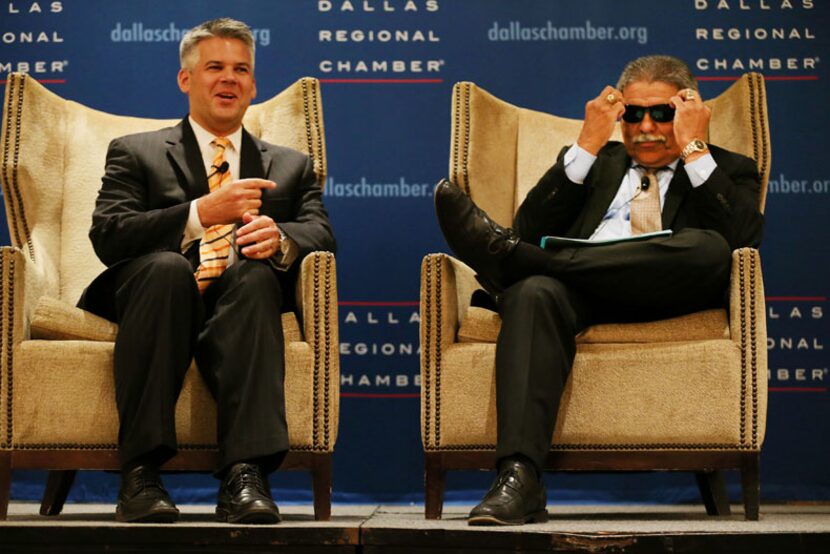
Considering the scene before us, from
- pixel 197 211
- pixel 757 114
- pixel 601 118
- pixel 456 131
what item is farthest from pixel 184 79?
pixel 757 114

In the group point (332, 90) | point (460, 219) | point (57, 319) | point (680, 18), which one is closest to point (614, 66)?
point (680, 18)

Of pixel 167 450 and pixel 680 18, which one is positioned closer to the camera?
pixel 167 450

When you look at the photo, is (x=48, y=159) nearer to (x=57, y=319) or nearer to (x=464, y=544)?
(x=57, y=319)

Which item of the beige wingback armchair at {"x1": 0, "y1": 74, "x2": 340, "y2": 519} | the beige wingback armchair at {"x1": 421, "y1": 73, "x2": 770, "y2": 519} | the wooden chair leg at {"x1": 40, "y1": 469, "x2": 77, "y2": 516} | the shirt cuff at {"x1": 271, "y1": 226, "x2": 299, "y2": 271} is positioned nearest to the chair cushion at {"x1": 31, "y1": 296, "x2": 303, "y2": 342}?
the beige wingback armchair at {"x1": 0, "y1": 74, "x2": 340, "y2": 519}

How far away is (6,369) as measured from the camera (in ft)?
9.01

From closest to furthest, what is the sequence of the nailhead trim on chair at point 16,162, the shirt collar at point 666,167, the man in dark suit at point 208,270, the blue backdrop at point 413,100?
the man in dark suit at point 208,270 < the shirt collar at point 666,167 < the nailhead trim on chair at point 16,162 < the blue backdrop at point 413,100

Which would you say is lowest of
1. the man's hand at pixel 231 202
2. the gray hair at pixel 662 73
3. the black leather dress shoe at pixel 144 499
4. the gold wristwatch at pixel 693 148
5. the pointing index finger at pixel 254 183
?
the black leather dress shoe at pixel 144 499

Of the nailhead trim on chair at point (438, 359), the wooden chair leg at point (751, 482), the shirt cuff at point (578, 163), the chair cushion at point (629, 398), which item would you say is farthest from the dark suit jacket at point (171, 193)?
the wooden chair leg at point (751, 482)

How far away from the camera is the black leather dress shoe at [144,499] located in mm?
2451

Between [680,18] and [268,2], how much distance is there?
149cm

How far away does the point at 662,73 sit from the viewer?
3.11 metres

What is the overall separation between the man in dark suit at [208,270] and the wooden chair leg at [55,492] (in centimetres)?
64

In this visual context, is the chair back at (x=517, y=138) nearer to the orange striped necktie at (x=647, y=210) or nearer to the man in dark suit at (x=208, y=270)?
the orange striped necktie at (x=647, y=210)

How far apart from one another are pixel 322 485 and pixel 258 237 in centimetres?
62
